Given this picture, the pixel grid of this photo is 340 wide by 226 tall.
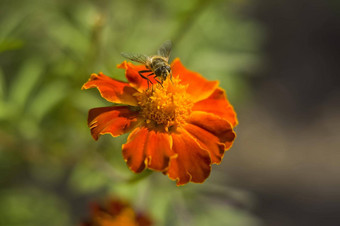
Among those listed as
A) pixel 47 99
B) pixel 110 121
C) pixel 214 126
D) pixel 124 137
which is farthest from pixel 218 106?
pixel 47 99

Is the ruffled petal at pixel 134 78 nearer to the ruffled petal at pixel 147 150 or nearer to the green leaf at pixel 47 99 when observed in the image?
the ruffled petal at pixel 147 150

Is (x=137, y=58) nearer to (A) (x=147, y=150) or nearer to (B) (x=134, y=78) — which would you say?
(B) (x=134, y=78)

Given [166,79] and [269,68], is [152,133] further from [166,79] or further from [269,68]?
[269,68]

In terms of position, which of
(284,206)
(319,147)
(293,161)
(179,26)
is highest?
(319,147)

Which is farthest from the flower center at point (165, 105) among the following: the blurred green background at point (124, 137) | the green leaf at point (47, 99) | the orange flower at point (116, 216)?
the green leaf at point (47, 99)

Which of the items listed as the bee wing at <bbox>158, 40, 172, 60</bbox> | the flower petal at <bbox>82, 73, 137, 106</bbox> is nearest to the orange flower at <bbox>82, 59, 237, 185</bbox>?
the flower petal at <bbox>82, 73, 137, 106</bbox>

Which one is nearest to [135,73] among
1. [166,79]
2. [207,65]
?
[166,79]

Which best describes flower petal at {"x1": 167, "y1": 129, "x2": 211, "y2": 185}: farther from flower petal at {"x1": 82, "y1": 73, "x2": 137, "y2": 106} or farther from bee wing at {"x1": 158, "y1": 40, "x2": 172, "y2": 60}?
bee wing at {"x1": 158, "y1": 40, "x2": 172, "y2": 60}
